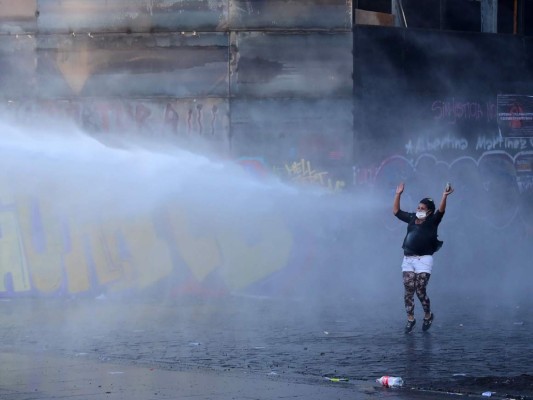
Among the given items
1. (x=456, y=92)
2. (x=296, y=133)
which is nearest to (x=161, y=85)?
(x=296, y=133)

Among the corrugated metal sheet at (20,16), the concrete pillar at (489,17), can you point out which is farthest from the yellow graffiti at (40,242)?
the concrete pillar at (489,17)

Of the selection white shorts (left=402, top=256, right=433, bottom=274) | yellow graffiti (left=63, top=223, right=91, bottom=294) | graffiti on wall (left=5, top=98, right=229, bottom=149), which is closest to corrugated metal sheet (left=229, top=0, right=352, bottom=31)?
graffiti on wall (left=5, top=98, right=229, bottom=149)

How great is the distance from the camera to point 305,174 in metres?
16.6

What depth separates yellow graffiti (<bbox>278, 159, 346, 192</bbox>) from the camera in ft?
54.3

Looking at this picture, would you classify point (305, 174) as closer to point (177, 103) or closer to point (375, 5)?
point (177, 103)

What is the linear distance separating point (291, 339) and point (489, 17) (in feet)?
28.9

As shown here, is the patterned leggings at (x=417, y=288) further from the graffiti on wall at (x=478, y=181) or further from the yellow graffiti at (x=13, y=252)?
the yellow graffiti at (x=13, y=252)

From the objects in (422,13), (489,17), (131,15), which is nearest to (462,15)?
(489,17)

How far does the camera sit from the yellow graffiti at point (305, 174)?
16547 mm

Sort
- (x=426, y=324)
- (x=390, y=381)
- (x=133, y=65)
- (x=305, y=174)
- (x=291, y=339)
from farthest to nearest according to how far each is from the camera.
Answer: (x=305, y=174) → (x=133, y=65) → (x=426, y=324) → (x=291, y=339) → (x=390, y=381)

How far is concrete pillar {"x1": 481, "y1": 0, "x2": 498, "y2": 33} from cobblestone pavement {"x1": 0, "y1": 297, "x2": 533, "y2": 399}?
5275 mm

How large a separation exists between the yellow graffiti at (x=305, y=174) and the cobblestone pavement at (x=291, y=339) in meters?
1.82

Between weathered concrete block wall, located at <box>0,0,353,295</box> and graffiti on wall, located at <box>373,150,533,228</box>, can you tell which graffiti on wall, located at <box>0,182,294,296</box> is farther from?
graffiti on wall, located at <box>373,150,533,228</box>

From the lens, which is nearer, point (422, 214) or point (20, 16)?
point (422, 214)
